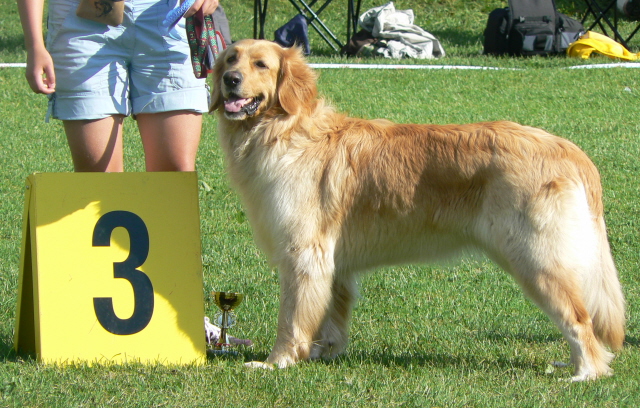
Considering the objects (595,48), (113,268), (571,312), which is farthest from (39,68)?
(595,48)

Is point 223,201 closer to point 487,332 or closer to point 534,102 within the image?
point 487,332

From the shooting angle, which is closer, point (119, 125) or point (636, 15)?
point (119, 125)

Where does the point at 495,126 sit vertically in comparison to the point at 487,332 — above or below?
above

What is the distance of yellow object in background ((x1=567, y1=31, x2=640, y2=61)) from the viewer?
483 inches

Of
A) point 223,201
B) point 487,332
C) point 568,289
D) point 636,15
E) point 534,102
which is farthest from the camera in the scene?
point 636,15

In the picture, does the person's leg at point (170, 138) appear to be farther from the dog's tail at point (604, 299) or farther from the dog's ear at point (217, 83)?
the dog's tail at point (604, 299)

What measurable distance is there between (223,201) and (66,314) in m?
3.49

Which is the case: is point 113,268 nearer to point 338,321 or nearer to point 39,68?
point 39,68

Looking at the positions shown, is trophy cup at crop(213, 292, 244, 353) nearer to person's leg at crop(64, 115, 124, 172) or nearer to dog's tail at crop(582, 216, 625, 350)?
person's leg at crop(64, 115, 124, 172)

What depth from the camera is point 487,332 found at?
13.8 feet

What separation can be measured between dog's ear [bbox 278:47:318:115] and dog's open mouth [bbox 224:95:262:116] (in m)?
0.13

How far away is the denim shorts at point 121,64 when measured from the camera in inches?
136

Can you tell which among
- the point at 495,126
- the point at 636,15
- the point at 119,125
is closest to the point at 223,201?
the point at 119,125

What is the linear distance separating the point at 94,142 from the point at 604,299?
8.44 ft
